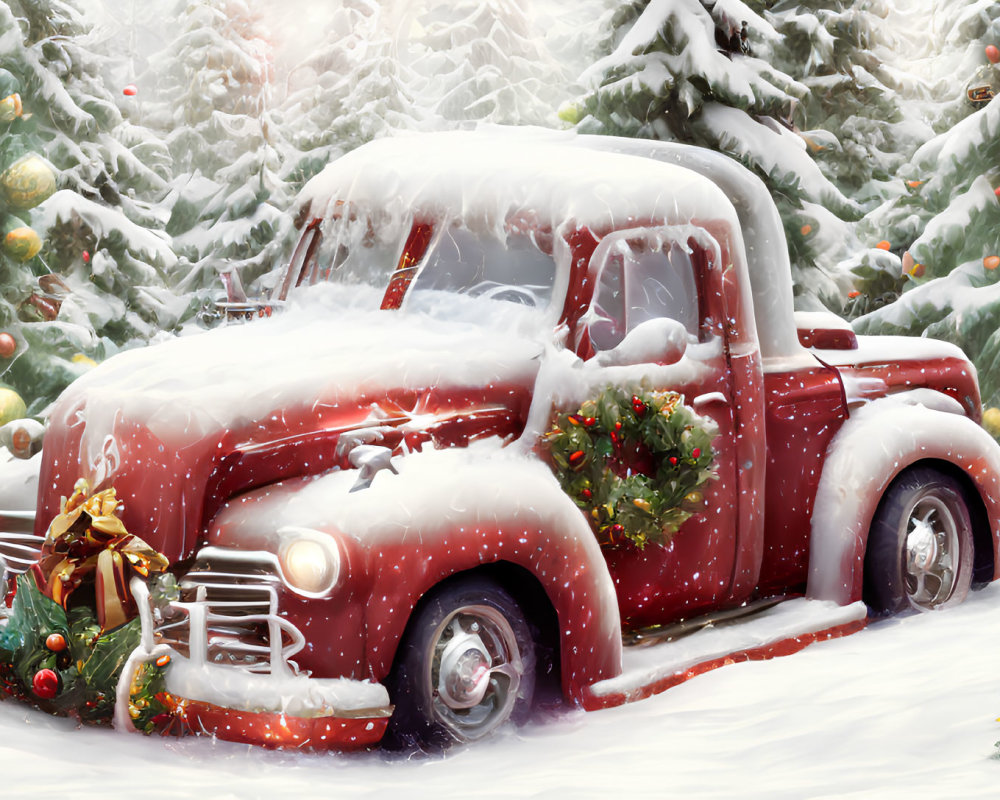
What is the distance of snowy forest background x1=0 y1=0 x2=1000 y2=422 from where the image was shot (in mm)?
11000

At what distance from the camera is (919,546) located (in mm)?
6754

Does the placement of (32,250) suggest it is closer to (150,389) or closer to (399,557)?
(150,389)

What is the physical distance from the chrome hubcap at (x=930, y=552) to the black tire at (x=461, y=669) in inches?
98.4

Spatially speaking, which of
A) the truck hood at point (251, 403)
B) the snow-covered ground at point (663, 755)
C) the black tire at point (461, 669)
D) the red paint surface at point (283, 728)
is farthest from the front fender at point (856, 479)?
the red paint surface at point (283, 728)

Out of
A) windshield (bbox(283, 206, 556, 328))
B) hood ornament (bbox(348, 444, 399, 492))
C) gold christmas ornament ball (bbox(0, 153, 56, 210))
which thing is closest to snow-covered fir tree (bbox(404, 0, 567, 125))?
gold christmas ornament ball (bbox(0, 153, 56, 210))

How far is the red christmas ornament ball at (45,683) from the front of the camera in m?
4.88

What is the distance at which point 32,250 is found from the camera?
408 inches

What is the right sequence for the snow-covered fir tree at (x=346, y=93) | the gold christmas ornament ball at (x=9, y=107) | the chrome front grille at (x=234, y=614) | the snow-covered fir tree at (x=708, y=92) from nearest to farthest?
the chrome front grille at (x=234, y=614) → the gold christmas ornament ball at (x=9, y=107) → the snow-covered fir tree at (x=708, y=92) → the snow-covered fir tree at (x=346, y=93)

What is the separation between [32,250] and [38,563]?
19.2ft

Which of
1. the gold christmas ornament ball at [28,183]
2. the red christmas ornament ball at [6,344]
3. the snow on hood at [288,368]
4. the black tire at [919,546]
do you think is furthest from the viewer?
the red christmas ornament ball at [6,344]

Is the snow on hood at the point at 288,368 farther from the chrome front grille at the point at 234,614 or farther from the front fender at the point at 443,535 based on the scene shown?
the chrome front grille at the point at 234,614

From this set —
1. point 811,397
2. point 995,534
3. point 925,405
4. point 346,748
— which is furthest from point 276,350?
point 995,534

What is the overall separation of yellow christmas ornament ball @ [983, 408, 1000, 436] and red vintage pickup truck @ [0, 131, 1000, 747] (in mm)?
3986

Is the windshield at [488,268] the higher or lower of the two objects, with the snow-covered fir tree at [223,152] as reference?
Answer: lower
